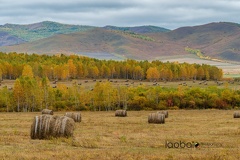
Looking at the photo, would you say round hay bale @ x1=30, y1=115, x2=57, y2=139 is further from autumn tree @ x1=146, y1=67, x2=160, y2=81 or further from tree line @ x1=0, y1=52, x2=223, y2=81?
autumn tree @ x1=146, y1=67, x2=160, y2=81

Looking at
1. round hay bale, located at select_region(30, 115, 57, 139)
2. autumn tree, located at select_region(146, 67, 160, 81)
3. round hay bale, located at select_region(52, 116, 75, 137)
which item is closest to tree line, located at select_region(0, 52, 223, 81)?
autumn tree, located at select_region(146, 67, 160, 81)

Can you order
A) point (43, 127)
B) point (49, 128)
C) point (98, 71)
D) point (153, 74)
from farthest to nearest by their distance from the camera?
point (153, 74) < point (98, 71) < point (43, 127) < point (49, 128)

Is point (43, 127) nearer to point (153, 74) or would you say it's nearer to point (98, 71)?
point (98, 71)

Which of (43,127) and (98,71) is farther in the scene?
(98,71)

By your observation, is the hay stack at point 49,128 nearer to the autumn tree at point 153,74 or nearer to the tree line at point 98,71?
the tree line at point 98,71

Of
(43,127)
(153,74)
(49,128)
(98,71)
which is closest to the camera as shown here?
(49,128)

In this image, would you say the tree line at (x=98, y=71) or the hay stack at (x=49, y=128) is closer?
the hay stack at (x=49, y=128)

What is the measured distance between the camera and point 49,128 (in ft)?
79.3

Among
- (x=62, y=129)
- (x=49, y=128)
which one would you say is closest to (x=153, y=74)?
(x=62, y=129)

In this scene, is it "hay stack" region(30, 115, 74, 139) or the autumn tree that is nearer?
"hay stack" region(30, 115, 74, 139)

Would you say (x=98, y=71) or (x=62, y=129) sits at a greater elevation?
(x=62, y=129)

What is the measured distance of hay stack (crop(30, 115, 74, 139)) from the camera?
24250mm

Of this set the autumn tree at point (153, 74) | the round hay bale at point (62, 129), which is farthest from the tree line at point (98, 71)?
the round hay bale at point (62, 129)

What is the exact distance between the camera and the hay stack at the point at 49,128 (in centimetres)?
2425
